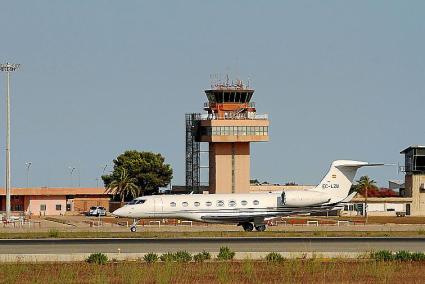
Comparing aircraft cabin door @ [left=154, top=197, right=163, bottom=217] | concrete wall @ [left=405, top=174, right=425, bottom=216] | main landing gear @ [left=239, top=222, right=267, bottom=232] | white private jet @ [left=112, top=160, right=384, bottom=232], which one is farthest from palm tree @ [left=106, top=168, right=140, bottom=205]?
aircraft cabin door @ [left=154, top=197, right=163, bottom=217]

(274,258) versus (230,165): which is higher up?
(230,165)

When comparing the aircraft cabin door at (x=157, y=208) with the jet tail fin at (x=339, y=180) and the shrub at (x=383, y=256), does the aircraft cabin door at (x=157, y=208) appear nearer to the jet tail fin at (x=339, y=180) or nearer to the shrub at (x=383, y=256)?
the jet tail fin at (x=339, y=180)

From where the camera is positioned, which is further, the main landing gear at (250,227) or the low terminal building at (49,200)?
the low terminal building at (49,200)

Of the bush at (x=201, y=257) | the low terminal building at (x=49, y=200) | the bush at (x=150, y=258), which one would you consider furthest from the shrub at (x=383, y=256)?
the low terminal building at (x=49, y=200)

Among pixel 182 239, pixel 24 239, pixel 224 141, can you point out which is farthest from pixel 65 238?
pixel 224 141

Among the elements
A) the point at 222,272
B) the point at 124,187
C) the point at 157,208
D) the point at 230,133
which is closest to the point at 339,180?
the point at 157,208

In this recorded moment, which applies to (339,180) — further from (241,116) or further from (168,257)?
(241,116)

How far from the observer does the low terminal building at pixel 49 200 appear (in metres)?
144

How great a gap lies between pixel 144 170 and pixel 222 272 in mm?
117601

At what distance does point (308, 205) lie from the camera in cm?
7019

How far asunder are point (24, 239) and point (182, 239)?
9301mm

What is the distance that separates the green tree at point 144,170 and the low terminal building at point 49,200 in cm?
442

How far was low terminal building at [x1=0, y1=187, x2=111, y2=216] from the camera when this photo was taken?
14362 cm

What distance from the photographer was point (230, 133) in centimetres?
12194
